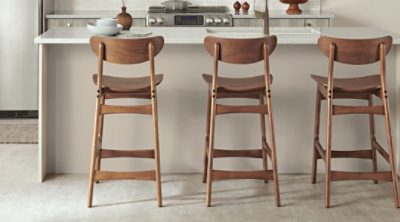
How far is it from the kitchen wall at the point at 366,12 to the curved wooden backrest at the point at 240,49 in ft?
9.61

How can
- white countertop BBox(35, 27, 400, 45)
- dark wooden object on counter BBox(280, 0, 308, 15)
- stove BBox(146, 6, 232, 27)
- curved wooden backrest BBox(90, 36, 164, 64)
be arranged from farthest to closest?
dark wooden object on counter BBox(280, 0, 308, 15)
stove BBox(146, 6, 232, 27)
white countertop BBox(35, 27, 400, 45)
curved wooden backrest BBox(90, 36, 164, 64)

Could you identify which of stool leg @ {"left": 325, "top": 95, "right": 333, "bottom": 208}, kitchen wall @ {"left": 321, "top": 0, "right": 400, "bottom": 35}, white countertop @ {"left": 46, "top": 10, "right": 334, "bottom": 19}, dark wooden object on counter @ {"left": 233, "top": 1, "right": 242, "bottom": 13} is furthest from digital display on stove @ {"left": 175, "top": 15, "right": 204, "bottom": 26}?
stool leg @ {"left": 325, "top": 95, "right": 333, "bottom": 208}

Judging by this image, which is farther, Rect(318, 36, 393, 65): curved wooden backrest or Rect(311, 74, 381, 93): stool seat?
Rect(311, 74, 381, 93): stool seat

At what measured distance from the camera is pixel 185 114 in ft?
17.1

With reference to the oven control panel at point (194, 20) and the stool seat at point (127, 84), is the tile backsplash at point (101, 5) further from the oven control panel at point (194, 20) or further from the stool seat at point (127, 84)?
the stool seat at point (127, 84)

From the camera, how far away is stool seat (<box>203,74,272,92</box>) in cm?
461

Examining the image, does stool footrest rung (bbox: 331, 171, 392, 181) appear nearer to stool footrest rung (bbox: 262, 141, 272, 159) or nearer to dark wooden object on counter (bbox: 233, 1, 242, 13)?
Result: stool footrest rung (bbox: 262, 141, 272, 159)

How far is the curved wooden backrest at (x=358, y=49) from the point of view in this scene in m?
4.55

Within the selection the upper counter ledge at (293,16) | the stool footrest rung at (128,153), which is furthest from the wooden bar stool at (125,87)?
the upper counter ledge at (293,16)

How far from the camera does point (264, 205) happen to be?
464cm

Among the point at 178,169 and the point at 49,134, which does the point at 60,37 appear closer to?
the point at 49,134

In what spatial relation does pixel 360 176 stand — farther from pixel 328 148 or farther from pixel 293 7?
pixel 293 7

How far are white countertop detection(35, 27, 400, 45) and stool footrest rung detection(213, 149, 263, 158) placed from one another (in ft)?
2.35

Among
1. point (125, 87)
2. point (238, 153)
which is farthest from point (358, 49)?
point (125, 87)
